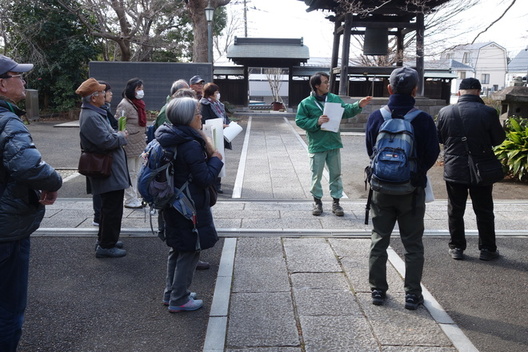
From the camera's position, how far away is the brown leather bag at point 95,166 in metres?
4.78

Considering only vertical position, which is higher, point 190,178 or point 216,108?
point 216,108

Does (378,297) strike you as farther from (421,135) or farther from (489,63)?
(489,63)

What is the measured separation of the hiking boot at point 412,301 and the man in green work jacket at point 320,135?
256 cm

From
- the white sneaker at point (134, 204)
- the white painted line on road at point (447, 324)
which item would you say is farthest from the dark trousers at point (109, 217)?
the white painted line on road at point (447, 324)

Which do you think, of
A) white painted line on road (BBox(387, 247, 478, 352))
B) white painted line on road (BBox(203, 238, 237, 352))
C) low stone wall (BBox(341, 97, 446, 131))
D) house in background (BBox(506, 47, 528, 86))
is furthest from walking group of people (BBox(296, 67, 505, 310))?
house in background (BBox(506, 47, 528, 86))

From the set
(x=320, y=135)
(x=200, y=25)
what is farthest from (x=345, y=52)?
(x=320, y=135)

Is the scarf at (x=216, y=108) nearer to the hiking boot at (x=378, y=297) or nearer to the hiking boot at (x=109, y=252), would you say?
the hiking boot at (x=109, y=252)

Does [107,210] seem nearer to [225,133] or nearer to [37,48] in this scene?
[225,133]

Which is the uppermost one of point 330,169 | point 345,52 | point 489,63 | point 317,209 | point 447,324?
point 489,63

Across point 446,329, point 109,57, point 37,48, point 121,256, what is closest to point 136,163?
point 121,256

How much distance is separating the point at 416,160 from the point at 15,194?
2.75 metres

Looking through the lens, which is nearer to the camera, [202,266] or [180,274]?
[180,274]

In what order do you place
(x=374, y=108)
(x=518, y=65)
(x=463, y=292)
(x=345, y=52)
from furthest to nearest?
(x=518, y=65) < (x=374, y=108) < (x=345, y=52) < (x=463, y=292)

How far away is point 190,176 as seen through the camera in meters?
3.55
